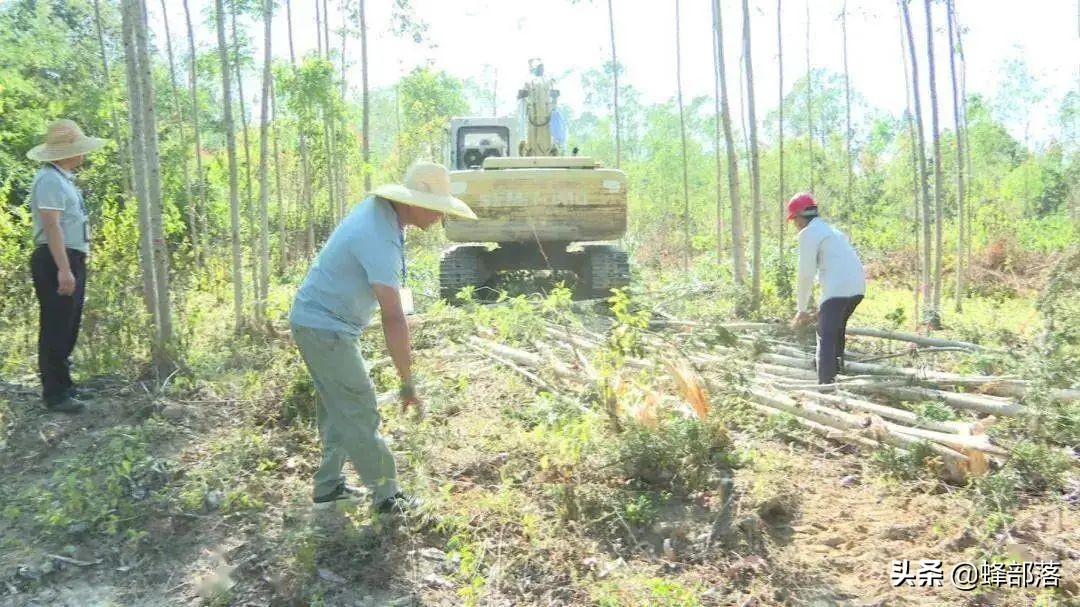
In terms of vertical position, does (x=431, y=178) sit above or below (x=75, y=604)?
above

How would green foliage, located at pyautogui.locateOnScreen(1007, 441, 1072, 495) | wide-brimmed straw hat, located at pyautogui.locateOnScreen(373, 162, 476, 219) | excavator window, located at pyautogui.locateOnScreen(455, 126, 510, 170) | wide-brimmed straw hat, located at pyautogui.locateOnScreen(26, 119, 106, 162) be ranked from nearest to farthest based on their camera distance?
wide-brimmed straw hat, located at pyautogui.locateOnScreen(373, 162, 476, 219)
green foliage, located at pyautogui.locateOnScreen(1007, 441, 1072, 495)
wide-brimmed straw hat, located at pyautogui.locateOnScreen(26, 119, 106, 162)
excavator window, located at pyautogui.locateOnScreen(455, 126, 510, 170)

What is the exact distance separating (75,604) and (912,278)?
14514mm

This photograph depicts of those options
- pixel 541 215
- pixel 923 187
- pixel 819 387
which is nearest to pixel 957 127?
pixel 923 187

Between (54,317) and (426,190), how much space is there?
8.81 feet

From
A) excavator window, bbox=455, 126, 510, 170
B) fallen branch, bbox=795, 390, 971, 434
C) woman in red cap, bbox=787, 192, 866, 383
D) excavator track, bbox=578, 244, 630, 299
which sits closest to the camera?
fallen branch, bbox=795, 390, 971, 434

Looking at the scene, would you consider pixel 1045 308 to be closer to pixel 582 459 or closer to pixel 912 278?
pixel 582 459

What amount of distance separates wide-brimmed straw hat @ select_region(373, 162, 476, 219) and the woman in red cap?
2767 millimetres

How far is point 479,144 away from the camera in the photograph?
11867 mm

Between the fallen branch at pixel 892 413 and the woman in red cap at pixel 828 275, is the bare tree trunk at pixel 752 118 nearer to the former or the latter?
the woman in red cap at pixel 828 275

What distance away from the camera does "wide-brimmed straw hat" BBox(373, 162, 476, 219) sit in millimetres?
3281

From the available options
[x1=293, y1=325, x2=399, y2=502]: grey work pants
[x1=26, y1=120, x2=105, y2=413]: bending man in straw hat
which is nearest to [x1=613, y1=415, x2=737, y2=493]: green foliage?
[x1=293, y1=325, x2=399, y2=502]: grey work pants

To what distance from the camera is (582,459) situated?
3.77 m

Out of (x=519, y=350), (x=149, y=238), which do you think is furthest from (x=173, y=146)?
(x=519, y=350)

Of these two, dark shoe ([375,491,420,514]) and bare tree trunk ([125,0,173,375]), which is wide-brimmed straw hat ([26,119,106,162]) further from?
dark shoe ([375,491,420,514])
